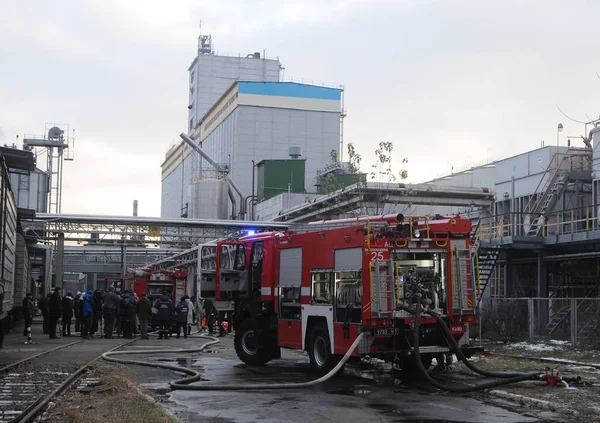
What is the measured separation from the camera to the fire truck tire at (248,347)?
60.5 feet

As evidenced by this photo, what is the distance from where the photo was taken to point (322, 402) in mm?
12391

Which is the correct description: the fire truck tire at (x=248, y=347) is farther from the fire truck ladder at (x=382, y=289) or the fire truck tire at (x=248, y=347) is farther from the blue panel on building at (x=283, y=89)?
the blue panel on building at (x=283, y=89)

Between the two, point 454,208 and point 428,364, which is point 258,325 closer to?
point 428,364

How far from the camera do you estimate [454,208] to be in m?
46.1

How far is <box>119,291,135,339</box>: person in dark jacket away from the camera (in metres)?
29.2

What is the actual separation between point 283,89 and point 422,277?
184ft

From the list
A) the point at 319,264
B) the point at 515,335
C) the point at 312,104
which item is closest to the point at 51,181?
the point at 312,104

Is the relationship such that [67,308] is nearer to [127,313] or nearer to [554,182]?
[127,313]

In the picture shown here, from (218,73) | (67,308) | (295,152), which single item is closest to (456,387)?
(67,308)

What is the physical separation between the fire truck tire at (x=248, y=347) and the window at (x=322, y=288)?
9.16ft

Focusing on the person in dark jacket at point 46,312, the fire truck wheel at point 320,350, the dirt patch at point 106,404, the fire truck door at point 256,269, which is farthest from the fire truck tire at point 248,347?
the person in dark jacket at point 46,312

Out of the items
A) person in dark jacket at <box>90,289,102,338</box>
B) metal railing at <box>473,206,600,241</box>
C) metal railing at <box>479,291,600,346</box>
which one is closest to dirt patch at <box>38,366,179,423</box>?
metal railing at <box>479,291,600,346</box>

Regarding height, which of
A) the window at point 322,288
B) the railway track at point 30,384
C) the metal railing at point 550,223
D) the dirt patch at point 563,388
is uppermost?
the metal railing at point 550,223

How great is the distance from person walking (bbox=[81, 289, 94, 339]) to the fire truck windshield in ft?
55.6
